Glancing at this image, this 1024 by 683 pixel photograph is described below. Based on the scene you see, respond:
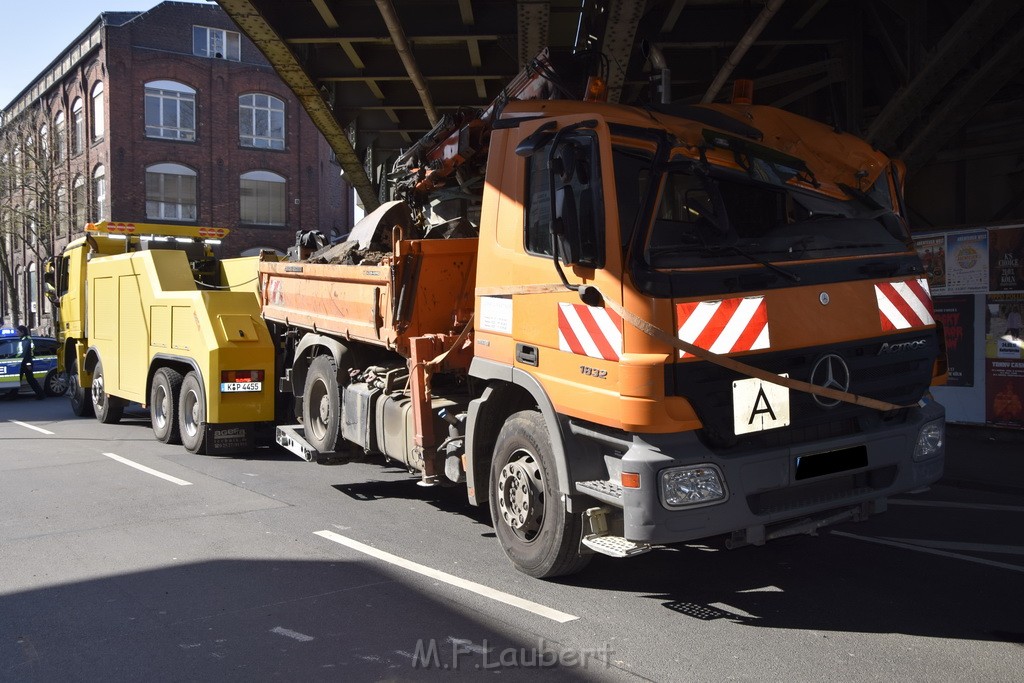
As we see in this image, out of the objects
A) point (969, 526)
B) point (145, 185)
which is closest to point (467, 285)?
point (969, 526)

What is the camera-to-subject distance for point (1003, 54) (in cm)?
919

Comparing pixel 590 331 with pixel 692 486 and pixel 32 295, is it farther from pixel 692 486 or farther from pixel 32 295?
pixel 32 295

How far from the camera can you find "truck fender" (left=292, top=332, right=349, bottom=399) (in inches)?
311

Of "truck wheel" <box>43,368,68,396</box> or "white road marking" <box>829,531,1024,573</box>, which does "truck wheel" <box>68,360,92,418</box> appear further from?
"white road marking" <box>829,531,1024,573</box>

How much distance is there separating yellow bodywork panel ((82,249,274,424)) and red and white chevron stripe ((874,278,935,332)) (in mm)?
7114

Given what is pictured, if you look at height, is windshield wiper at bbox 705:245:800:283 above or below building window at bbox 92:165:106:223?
below

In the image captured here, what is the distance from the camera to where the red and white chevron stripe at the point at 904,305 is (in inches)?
189

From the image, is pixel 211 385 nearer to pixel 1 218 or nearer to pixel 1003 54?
pixel 1003 54

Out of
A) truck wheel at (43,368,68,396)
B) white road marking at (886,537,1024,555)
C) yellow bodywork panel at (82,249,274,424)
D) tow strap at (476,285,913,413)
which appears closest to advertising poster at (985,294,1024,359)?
white road marking at (886,537,1024,555)

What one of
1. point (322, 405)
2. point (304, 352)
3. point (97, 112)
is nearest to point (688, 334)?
point (322, 405)

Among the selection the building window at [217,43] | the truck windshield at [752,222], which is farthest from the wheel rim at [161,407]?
the building window at [217,43]

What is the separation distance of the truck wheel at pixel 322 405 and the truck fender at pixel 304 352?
0.44ft

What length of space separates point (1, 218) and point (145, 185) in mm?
6169

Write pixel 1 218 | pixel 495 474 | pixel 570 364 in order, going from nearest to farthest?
1. pixel 570 364
2. pixel 495 474
3. pixel 1 218
